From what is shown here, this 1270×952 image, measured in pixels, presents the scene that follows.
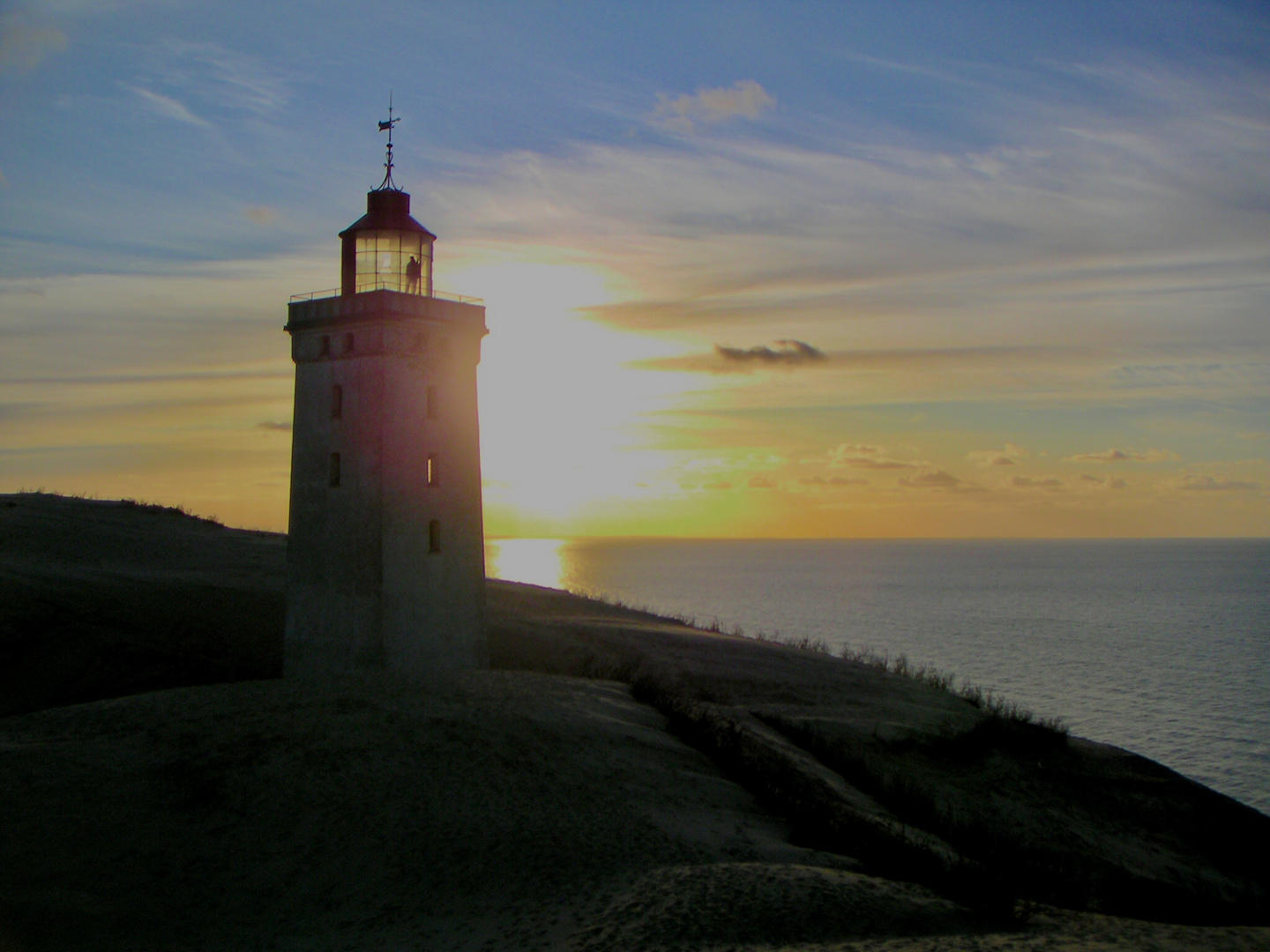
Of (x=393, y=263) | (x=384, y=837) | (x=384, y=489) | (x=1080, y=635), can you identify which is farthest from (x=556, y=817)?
(x=1080, y=635)

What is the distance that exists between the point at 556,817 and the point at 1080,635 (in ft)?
193

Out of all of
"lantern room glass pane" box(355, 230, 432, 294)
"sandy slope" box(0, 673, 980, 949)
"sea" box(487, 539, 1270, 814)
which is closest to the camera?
"sandy slope" box(0, 673, 980, 949)

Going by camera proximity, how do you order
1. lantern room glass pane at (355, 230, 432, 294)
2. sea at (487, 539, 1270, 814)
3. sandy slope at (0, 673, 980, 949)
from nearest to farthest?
sandy slope at (0, 673, 980, 949) → lantern room glass pane at (355, 230, 432, 294) → sea at (487, 539, 1270, 814)

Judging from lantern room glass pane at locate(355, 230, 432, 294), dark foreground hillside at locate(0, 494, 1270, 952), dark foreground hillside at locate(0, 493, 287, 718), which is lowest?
dark foreground hillside at locate(0, 494, 1270, 952)

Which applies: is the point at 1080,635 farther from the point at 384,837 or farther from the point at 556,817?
the point at 384,837

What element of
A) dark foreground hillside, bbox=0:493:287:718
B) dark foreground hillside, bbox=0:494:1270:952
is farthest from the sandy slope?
dark foreground hillside, bbox=0:493:287:718

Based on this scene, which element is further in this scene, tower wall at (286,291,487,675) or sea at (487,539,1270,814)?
sea at (487,539,1270,814)

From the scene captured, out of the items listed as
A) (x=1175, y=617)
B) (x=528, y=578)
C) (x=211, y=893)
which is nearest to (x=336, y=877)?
(x=211, y=893)

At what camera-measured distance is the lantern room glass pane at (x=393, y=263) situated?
20.4 meters

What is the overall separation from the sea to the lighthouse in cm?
1934

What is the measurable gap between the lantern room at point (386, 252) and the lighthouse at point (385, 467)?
0.02 metres

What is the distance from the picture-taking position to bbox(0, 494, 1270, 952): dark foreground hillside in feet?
28.6

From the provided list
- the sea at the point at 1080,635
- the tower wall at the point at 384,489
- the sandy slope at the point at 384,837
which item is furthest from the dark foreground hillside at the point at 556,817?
the sea at the point at 1080,635

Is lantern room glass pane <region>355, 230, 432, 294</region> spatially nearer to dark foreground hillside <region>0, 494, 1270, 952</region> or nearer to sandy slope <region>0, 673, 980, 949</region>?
dark foreground hillside <region>0, 494, 1270, 952</region>
